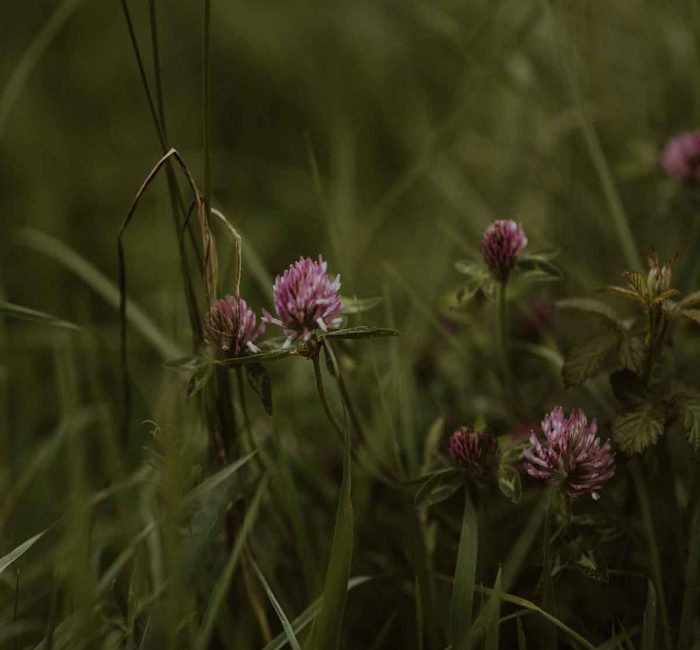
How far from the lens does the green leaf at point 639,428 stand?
0.84m

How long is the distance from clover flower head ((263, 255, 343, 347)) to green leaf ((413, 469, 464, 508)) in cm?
19

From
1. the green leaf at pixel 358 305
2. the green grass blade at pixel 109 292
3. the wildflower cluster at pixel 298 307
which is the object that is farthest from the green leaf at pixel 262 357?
the green grass blade at pixel 109 292

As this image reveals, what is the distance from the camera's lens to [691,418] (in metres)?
0.84

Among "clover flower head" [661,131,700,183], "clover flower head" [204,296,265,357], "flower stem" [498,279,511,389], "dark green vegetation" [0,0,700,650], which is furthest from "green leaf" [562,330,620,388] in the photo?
"clover flower head" [661,131,700,183]

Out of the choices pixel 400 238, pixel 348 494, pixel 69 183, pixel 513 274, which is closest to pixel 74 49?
pixel 69 183

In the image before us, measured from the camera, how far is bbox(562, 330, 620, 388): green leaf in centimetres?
90

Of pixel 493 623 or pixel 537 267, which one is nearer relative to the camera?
pixel 493 623

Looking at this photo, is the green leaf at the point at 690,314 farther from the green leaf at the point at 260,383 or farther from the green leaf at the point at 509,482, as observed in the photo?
the green leaf at the point at 260,383

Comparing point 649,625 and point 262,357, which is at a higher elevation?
point 262,357

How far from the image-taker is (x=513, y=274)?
1.04m

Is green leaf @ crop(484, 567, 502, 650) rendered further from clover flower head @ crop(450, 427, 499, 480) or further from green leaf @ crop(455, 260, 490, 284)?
green leaf @ crop(455, 260, 490, 284)

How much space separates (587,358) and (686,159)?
1.78ft

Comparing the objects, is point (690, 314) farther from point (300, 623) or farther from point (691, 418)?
point (300, 623)

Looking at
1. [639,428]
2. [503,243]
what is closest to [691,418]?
[639,428]
